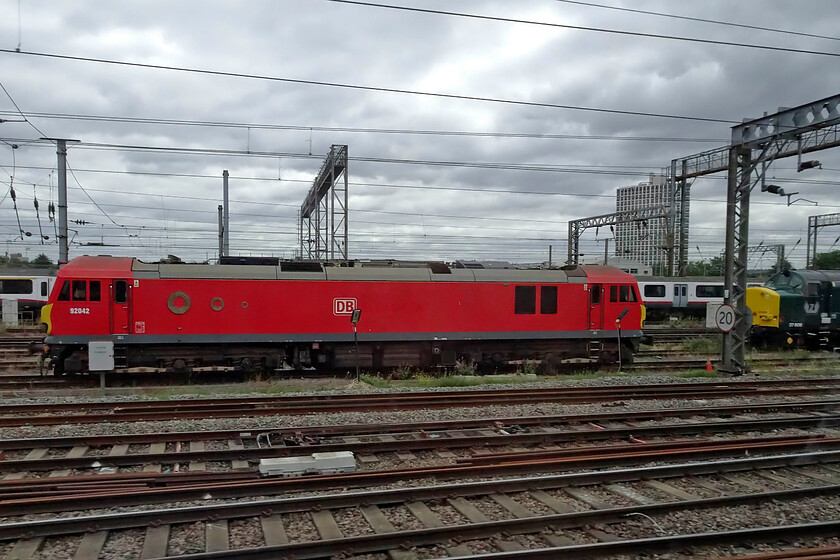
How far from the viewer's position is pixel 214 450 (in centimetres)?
824

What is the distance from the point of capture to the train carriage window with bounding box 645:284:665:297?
3400 cm

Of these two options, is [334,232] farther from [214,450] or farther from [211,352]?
[214,450]

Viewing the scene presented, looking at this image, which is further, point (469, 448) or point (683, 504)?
point (469, 448)

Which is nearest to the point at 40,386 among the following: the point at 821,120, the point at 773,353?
the point at 821,120

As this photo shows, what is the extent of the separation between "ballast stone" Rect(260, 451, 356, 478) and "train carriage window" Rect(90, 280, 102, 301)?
973cm

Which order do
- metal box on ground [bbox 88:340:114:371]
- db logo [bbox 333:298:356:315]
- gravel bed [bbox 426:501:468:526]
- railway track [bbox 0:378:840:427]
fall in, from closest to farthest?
gravel bed [bbox 426:501:468:526]
railway track [bbox 0:378:840:427]
metal box on ground [bbox 88:340:114:371]
db logo [bbox 333:298:356:315]

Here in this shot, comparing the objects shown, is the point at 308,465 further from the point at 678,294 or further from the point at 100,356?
the point at 678,294

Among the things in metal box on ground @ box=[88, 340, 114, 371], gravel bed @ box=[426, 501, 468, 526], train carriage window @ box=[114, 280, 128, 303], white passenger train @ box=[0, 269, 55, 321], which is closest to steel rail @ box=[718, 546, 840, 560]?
gravel bed @ box=[426, 501, 468, 526]

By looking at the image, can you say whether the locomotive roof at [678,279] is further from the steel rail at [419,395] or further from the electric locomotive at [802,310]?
the steel rail at [419,395]

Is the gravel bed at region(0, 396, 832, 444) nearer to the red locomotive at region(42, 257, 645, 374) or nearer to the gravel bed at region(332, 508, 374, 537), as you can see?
the gravel bed at region(332, 508, 374, 537)

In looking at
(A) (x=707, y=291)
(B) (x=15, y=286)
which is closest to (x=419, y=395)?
(A) (x=707, y=291)

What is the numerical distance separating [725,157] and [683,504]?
25043mm

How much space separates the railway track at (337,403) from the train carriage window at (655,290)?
64.0ft

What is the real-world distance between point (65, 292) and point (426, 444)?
10.9 metres
